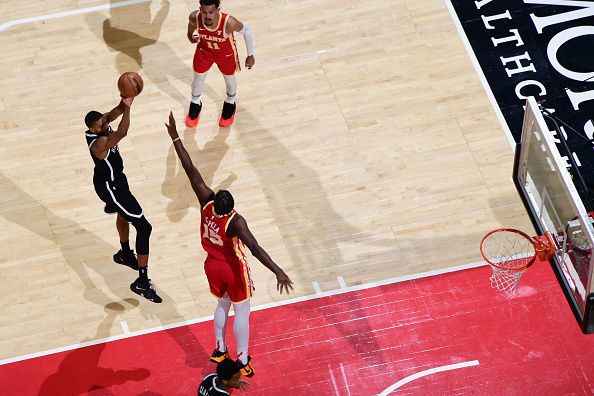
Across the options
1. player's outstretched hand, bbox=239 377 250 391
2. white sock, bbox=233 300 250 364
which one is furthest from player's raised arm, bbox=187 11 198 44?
player's outstretched hand, bbox=239 377 250 391

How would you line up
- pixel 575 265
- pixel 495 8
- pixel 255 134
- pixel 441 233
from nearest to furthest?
pixel 575 265, pixel 441 233, pixel 255 134, pixel 495 8

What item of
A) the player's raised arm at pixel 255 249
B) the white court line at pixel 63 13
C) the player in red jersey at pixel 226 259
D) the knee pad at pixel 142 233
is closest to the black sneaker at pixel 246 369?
the player in red jersey at pixel 226 259

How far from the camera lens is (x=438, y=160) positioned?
34.4ft

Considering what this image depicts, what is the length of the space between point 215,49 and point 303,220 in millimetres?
1923

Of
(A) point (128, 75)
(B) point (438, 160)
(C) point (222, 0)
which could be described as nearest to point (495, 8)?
(B) point (438, 160)

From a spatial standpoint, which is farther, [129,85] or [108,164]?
[108,164]

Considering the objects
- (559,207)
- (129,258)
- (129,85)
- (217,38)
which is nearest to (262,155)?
(217,38)

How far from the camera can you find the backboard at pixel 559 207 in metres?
8.12

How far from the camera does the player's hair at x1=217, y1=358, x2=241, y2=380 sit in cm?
858

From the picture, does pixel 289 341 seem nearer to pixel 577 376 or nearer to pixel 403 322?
pixel 403 322

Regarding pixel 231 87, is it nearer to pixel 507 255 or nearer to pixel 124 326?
pixel 124 326

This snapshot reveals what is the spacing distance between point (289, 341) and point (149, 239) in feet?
5.64

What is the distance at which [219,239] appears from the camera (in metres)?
8.20

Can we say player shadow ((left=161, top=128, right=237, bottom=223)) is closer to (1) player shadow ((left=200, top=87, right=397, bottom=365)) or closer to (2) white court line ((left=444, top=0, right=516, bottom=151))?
(1) player shadow ((left=200, top=87, right=397, bottom=365))
